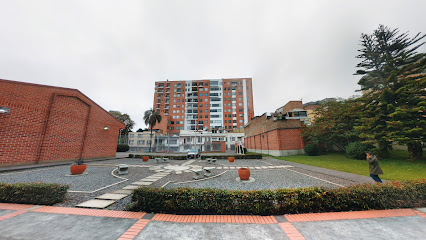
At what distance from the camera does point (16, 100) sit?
1107 cm

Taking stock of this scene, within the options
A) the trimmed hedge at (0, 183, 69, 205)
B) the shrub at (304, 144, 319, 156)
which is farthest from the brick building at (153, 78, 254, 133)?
the trimmed hedge at (0, 183, 69, 205)

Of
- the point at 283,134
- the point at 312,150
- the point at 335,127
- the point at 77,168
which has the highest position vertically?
the point at 335,127

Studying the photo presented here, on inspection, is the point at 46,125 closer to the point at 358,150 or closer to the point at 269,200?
the point at 269,200

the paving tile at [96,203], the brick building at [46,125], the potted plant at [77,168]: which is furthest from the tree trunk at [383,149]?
the brick building at [46,125]

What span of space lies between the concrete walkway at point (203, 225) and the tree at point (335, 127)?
1927 cm

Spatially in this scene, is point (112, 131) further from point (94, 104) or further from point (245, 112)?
point (245, 112)

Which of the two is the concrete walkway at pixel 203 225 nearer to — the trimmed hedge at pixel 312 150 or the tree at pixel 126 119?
the trimmed hedge at pixel 312 150

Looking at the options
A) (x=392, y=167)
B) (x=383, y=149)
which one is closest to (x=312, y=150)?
(x=383, y=149)

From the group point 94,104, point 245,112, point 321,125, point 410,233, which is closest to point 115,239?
point 410,233

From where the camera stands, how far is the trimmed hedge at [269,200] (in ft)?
13.3

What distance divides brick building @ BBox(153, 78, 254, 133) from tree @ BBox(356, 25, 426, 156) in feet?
137

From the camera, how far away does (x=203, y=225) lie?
333 cm

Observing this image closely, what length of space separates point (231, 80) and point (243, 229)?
209 ft

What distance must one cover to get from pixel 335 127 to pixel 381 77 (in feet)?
24.3
